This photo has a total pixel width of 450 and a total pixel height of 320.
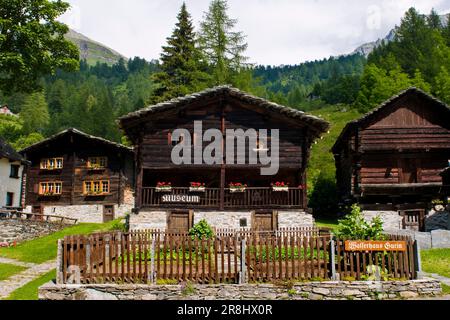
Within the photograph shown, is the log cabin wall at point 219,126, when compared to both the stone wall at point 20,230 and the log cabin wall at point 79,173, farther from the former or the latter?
the log cabin wall at point 79,173

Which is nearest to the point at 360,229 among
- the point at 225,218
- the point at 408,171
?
the point at 225,218

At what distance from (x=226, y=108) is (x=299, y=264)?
47.7 feet

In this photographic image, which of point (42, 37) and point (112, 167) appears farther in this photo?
point (112, 167)

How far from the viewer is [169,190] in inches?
977

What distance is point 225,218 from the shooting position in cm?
2433

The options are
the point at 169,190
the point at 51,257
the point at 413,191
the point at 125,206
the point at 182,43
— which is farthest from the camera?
the point at 182,43

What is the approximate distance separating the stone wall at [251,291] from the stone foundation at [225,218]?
40.3ft

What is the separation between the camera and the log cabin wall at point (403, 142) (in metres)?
29.6

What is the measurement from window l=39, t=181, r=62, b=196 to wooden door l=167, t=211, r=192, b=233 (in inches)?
784

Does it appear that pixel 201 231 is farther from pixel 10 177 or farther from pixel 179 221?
pixel 10 177

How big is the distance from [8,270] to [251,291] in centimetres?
1165

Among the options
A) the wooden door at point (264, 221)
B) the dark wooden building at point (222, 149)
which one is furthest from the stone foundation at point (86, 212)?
the wooden door at point (264, 221)

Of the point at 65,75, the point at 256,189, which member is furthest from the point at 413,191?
the point at 65,75

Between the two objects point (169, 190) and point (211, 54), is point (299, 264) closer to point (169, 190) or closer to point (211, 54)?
point (169, 190)
